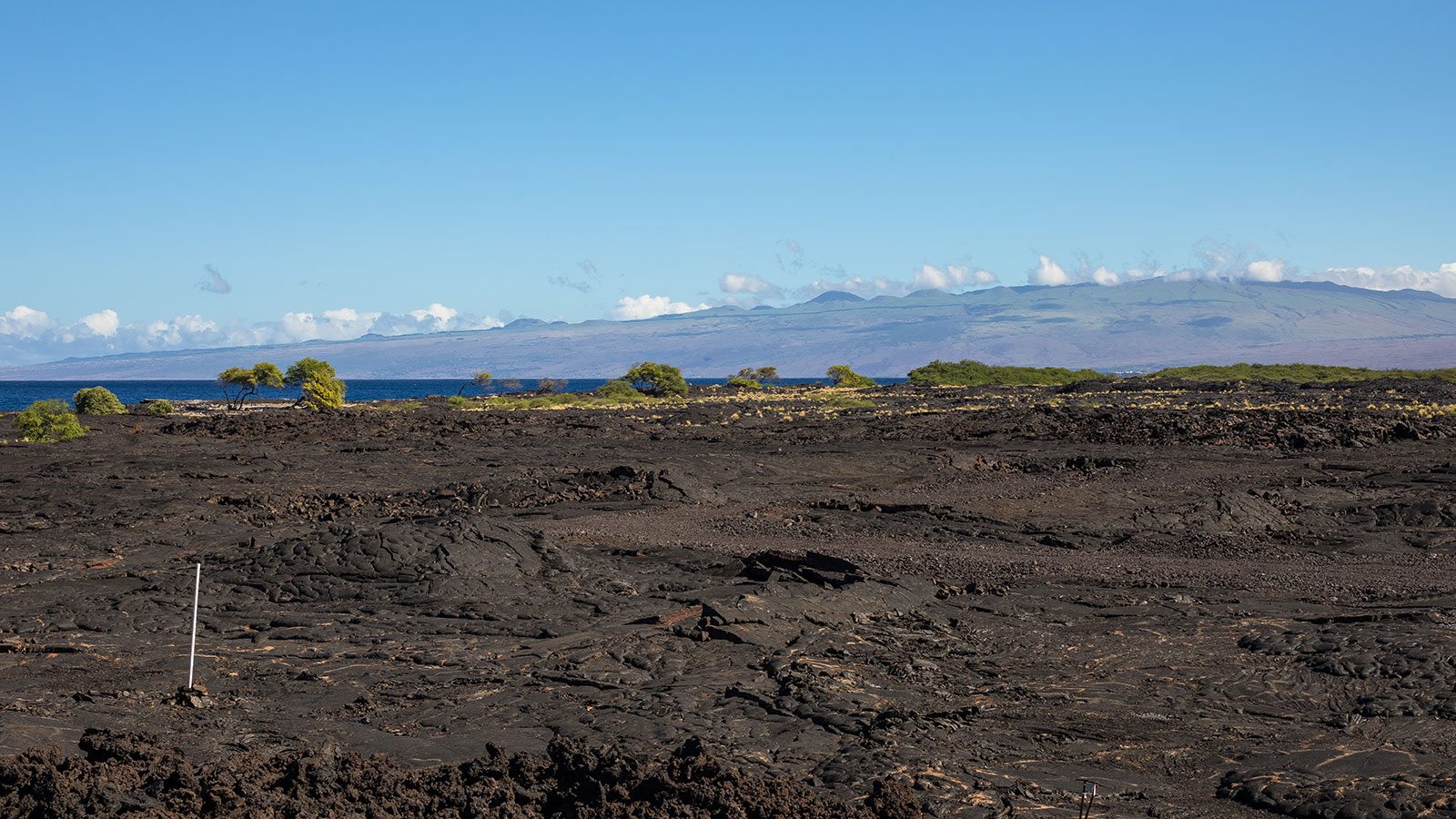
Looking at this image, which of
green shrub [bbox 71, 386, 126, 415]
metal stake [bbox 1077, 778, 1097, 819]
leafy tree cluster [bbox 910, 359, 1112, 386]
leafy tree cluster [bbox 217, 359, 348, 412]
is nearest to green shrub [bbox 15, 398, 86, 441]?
green shrub [bbox 71, 386, 126, 415]

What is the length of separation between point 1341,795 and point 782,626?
7070mm

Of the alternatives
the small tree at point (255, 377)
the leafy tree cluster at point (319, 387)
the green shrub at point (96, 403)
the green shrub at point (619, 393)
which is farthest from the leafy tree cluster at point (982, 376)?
the green shrub at point (96, 403)

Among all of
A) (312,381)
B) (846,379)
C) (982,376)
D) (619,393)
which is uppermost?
(312,381)

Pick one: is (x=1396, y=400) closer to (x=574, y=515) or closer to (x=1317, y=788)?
(x=574, y=515)

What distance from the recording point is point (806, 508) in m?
27.2

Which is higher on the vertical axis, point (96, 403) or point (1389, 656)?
point (96, 403)

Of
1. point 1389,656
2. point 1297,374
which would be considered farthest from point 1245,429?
point 1297,374

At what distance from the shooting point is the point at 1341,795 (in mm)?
8984

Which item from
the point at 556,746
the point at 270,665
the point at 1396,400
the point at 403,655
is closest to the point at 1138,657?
the point at 556,746

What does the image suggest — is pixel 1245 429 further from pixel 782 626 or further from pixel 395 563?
pixel 395 563

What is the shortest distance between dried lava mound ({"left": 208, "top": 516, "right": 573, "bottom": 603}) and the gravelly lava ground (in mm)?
71

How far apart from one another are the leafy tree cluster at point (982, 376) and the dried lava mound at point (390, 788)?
93.4 meters

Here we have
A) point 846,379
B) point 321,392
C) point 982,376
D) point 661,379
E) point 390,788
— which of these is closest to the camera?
point 390,788

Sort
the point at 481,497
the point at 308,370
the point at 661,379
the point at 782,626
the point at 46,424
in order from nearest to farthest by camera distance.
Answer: the point at 782,626 < the point at 481,497 < the point at 46,424 < the point at 308,370 < the point at 661,379
